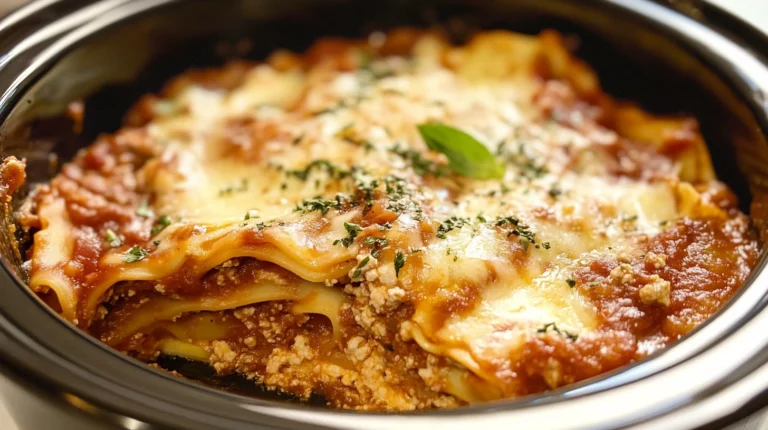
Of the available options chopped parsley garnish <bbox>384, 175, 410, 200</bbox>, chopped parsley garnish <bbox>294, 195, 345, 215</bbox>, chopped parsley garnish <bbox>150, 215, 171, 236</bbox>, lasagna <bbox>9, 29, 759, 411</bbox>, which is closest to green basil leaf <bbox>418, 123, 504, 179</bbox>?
lasagna <bbox>9, 29, 759, 411</bbox>

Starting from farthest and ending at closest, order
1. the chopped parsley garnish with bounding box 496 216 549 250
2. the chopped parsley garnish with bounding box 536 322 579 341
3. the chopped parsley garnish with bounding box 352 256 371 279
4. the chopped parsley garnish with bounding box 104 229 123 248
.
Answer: the chopped parsley garnish with bounding box 104 229 123 248 → the chopped parsley garnish with bounding box 496 216 549 250 → the chopped parsley garnish with bounding box 352 256 371 279 → the chopped parsley garnish with bounding box 536 322 579 341

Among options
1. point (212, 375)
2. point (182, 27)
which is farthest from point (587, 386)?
point (182, 27)

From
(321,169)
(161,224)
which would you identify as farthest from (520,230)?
(161,224)

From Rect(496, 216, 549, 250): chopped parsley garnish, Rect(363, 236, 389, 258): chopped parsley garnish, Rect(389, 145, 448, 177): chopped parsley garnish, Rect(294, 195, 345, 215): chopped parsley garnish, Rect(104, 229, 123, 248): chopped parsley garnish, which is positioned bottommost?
Rect(104, 229, 123, 248): chopped parsley garnish

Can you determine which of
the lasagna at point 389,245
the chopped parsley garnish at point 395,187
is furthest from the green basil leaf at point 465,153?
the chopped parsley garnish at point 395,187

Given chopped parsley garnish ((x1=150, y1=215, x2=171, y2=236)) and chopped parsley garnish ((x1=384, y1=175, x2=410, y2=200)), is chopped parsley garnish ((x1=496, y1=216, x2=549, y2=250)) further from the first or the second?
chopped parsley garnish ((x1=150, y1=215, x2=171, y2=236))

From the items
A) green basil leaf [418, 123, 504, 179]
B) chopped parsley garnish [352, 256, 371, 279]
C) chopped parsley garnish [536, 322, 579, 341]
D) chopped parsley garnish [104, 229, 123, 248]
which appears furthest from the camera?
green basil leaf [418, 123, 504, 179]

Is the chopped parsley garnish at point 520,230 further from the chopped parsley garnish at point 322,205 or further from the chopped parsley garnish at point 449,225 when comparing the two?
the chopped parsley garnish at point 322,205

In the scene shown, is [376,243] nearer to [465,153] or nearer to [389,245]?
[389,245]
